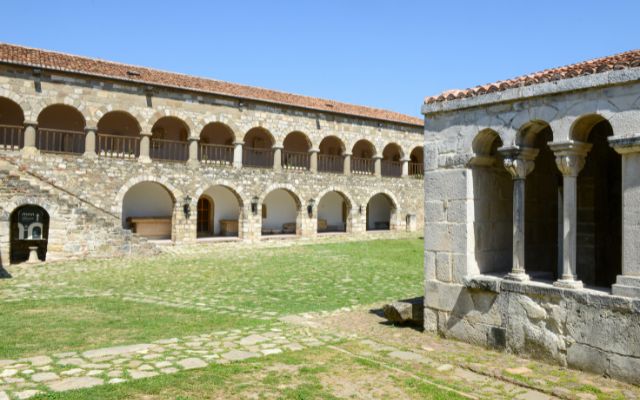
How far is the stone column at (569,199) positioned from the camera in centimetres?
577

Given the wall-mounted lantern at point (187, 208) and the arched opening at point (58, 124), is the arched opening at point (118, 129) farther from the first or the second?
the wall-mounted lantern at point (187, 208)

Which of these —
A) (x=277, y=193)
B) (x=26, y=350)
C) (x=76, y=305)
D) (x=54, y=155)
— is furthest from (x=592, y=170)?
(x=277, y=193)

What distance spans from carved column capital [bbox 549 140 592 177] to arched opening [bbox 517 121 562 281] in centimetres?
214

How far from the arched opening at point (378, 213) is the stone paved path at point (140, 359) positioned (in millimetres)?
25960

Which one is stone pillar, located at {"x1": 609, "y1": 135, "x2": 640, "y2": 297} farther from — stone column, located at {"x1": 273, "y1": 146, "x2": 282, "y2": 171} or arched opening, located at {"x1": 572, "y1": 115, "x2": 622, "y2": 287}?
stone column, located at {"x1": 273, "y1": 146, "x2": 282, "y2": 171}

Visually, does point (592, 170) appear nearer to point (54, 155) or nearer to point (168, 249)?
point (168, 249)

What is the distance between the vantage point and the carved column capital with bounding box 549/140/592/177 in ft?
19.0

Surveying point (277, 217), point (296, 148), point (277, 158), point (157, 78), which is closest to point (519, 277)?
point (157, 78)

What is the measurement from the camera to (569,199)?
19.4 ft

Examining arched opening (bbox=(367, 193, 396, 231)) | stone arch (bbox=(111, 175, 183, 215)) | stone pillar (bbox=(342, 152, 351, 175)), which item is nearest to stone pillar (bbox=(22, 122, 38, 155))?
stone arch (bbox=(111, 175, 183, 215))

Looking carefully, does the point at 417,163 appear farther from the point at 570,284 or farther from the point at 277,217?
the point at 570,284

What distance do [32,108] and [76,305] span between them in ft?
41.1

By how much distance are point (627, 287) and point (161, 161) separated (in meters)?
18.7

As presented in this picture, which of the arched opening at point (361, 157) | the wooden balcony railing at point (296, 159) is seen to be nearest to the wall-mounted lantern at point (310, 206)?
the wooden balcony railing at point (296, 159)
